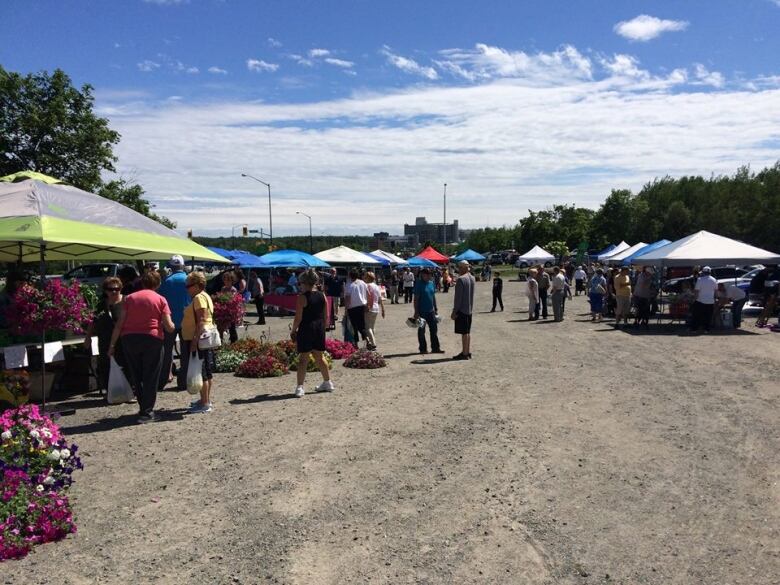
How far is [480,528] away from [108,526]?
2.69m

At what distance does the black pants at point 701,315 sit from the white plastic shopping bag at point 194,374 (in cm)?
1281

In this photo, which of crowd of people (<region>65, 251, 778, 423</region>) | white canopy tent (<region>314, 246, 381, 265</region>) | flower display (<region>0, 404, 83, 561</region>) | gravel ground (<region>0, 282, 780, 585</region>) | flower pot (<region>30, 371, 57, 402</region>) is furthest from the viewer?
white canopy tent (<region>314, 246, 381, 265</region>)

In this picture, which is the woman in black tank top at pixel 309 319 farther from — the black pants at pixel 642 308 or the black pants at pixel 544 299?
the black pants at pixel 544 299

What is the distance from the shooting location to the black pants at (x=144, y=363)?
7.05m

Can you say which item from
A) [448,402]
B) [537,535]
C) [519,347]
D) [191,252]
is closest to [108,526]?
[537,535]

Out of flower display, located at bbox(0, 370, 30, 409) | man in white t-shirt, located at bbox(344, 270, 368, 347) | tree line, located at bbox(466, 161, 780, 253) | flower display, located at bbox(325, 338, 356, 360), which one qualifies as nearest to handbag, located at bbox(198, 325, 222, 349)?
flower display, located at bbox(0, 370, 30, 409)

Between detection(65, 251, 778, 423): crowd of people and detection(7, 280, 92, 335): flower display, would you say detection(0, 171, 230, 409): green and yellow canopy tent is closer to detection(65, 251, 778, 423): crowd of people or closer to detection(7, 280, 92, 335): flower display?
detection(7, 280, 92, 335): flower display

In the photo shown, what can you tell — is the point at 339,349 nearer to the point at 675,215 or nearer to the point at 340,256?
the point at 340,256

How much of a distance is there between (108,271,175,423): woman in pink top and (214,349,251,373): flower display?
135 inches

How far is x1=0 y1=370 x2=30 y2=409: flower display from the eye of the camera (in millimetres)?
6820

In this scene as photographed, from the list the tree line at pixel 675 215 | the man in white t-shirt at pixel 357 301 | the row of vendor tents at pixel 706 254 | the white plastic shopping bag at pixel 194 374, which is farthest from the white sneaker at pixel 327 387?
the tree line at pixel 675 215

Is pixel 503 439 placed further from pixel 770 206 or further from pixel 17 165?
pixel 770 206

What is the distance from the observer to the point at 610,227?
7075 centimetres

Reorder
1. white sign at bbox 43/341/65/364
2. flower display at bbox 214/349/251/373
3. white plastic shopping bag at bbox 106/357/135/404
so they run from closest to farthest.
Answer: white plastic shopping bag at bbox 106/357/135/404, white sign at bbox 43/341/65/364, flower display at bbox 214/349/251/373
